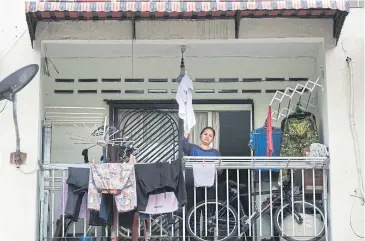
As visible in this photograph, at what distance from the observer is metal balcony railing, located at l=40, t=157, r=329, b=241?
10.5 metres

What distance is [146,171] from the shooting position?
33.8ft

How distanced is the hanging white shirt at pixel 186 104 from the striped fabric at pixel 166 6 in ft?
4.56

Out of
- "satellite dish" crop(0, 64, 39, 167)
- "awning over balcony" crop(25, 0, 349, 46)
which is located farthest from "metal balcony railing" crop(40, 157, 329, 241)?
"awning over balcony" crop(25, 0, 349, 46)

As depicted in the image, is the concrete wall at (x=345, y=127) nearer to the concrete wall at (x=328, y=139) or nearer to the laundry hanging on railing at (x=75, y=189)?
the concrete wall at (x=328, y=139)

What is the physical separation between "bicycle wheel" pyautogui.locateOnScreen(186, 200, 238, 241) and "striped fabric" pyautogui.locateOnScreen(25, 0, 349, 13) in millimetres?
2728

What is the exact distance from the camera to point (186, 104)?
10.8 meters

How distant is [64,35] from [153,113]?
7.65ft

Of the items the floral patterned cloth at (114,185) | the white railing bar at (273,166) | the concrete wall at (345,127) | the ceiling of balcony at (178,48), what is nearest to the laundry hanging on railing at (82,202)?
Answer: the floral patterned cloth at (114,185)

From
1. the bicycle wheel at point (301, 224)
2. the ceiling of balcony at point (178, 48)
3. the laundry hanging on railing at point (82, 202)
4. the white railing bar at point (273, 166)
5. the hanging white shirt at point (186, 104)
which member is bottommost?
the bicycle wheel at point (301, 224)

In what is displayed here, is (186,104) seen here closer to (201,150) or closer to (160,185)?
(201,150)

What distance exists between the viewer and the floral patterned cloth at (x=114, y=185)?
10094 millimetres

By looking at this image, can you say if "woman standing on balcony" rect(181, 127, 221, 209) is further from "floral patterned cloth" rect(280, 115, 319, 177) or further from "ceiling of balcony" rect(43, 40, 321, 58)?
"ceiling of balcony" rect(43, 40, 321, 58)

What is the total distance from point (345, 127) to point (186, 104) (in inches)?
88.6

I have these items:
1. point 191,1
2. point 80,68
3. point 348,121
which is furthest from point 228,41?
point 80,68
